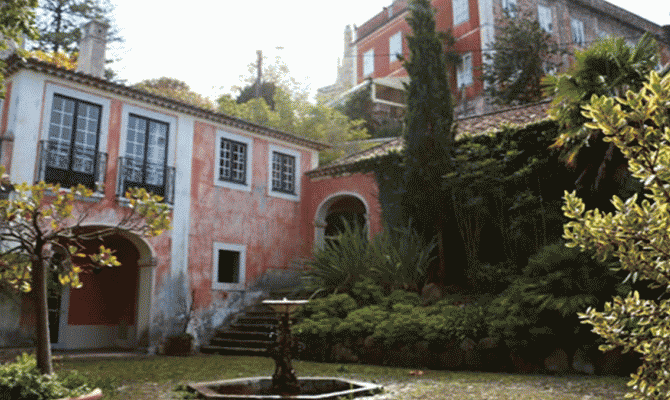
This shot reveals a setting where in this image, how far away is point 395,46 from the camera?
29.5 m

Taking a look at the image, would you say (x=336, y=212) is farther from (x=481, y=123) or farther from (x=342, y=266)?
(x=342, y=266)

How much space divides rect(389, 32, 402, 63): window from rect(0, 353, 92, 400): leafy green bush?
88.0 feet

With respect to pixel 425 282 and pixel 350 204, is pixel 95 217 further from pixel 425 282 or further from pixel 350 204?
pixel 350 204

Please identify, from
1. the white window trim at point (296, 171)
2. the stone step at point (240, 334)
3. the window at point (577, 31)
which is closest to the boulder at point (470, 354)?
the stone step at point (240, 334)

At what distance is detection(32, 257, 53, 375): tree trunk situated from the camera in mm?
4473

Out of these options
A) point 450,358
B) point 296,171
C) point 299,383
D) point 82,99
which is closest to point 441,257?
point 450,358

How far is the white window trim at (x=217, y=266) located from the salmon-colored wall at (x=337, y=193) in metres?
2.31

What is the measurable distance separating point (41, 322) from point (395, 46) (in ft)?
89.7

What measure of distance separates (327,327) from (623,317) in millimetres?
7975

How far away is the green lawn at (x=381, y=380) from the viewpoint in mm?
6164

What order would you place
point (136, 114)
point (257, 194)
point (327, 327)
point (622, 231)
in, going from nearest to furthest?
point (622, 231), point (327, 327), point (136, 114), point (257, 194)

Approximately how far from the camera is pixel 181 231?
13352mm

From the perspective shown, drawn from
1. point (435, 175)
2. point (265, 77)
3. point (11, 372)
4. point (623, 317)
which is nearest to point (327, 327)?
point (435, 175)

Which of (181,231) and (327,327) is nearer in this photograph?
(327,327)
